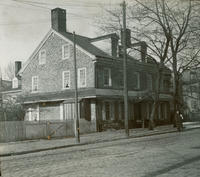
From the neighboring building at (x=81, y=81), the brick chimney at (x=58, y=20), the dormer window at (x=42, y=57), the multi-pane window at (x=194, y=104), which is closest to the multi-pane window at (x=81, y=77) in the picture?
the neighboring building at (x=81, y=81)

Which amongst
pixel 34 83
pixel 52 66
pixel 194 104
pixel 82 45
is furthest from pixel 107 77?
pixel 194 104

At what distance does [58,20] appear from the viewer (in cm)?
3155

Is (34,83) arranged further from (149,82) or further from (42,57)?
(149,82)

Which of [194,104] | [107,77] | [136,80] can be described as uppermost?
[136,80]

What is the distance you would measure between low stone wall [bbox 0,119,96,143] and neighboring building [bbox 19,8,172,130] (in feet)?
9.81

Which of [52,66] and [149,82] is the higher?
[52,66]

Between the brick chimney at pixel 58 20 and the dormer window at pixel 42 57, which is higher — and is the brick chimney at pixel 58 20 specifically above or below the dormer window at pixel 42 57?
above

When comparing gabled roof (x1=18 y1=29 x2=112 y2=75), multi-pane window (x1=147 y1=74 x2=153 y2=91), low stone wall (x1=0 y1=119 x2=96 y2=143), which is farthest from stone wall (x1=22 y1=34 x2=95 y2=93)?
multi-pane window (x1=147 y1=74 x2=153 y2=91)

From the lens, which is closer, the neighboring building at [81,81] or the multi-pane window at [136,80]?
the neighboring building at [81,81]

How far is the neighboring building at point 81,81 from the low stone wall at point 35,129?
2989mm

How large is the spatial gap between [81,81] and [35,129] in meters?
8.73

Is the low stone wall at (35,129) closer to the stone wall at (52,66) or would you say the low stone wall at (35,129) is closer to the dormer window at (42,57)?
the stone wall at (52,66)

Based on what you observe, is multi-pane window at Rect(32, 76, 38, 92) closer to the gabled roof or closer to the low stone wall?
the gabled roof

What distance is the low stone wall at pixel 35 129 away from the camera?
19.8m
